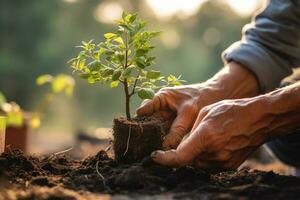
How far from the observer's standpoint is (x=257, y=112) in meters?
2.33

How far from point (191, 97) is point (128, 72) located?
72 centimetres

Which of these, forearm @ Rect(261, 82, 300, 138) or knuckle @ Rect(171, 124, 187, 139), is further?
knuckle @ Rect(171, 124, 187, 139)

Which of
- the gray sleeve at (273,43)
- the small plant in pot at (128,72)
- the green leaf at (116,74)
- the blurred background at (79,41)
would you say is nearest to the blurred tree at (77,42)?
the blurred background at (79,41)

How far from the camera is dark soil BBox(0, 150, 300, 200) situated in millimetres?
1766

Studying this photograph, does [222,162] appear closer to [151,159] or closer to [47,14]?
[151,159]

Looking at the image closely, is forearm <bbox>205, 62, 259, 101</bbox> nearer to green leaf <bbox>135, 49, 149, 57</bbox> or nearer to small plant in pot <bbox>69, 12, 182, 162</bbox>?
small plant in pot <bbox>69, 12, 182, 162</bbox>

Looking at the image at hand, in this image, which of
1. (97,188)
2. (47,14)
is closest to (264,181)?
(97,188)

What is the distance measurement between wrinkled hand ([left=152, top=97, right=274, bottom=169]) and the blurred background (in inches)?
331

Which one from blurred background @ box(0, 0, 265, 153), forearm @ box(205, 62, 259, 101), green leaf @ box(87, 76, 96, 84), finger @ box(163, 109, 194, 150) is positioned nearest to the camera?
green leaf @ box(87, 76, 96, 84)

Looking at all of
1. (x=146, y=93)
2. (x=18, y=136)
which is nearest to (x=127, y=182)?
(x=146, y=93)

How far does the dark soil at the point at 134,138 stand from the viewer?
7.06 feet

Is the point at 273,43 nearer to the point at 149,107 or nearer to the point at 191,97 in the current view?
the point at 191,97

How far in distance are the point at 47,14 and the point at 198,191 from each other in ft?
62.1

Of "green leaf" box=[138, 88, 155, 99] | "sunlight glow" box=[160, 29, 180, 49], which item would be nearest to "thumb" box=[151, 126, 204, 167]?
"green leaf" box=[138, 88, 155, 99]
